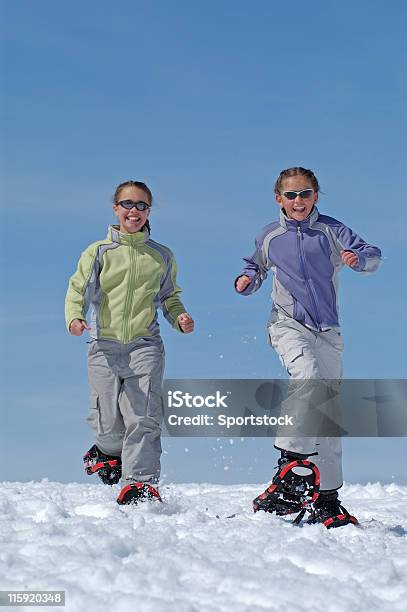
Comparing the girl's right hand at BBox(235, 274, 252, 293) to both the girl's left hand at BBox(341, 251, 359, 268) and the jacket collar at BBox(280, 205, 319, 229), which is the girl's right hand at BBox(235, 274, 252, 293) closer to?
the jacket collar at BBox(280, 205, 319, 229)

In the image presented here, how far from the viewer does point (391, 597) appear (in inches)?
142

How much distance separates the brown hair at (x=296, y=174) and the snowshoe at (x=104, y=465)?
8.98 feet

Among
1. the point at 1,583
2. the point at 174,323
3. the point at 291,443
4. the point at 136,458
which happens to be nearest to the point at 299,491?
the point at 291,443

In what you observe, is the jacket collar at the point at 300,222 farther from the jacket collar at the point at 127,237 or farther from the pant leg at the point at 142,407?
the pant leg at the point at 142,407

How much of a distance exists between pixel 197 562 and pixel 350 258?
286 centimetres

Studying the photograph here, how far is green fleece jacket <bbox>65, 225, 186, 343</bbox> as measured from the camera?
646 cm

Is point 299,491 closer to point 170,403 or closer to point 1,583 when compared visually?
point 170,403

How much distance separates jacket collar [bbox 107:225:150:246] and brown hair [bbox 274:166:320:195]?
3.99 feet

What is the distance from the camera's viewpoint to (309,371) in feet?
18.7

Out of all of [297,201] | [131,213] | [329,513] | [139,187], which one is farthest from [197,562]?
[139,187]

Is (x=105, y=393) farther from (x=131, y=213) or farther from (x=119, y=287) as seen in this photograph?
(x=131, y=213)

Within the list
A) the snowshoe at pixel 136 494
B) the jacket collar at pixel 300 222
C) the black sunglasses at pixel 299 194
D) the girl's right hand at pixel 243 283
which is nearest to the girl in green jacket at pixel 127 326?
the snowshoe at pixel 136 494

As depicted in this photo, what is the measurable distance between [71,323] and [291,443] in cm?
207

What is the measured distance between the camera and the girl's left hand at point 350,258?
231 inches
